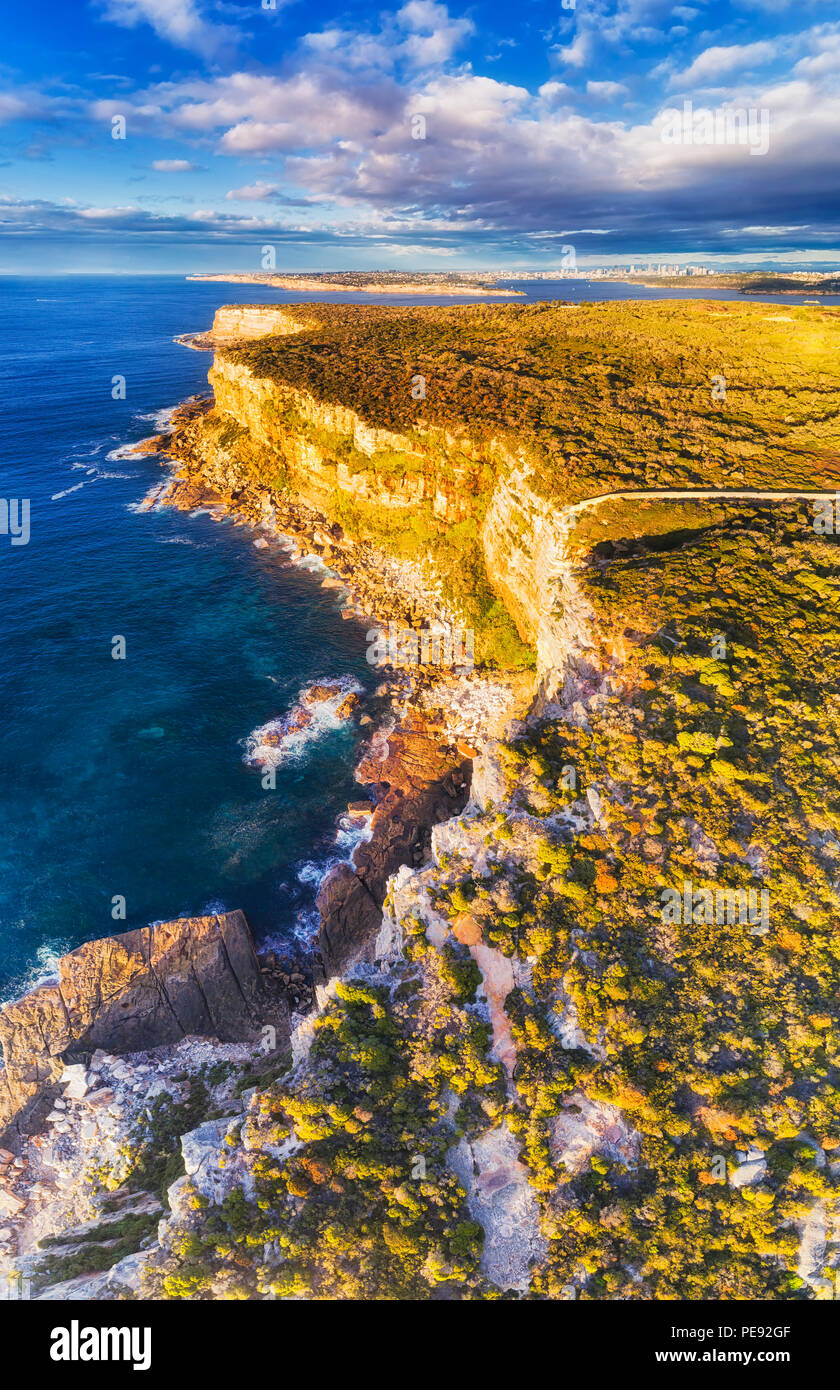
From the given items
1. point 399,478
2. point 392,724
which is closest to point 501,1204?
point 392,724

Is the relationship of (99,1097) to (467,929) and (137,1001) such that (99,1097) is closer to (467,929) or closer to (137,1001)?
(137,1001)

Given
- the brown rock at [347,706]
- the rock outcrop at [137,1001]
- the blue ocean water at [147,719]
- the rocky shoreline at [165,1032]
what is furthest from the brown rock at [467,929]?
the brown rock at [347,706]

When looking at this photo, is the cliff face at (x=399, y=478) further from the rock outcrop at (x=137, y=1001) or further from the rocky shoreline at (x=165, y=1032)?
the rock outcrop at (x=137, y=1001)

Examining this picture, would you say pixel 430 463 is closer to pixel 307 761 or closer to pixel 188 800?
pixel 307 761

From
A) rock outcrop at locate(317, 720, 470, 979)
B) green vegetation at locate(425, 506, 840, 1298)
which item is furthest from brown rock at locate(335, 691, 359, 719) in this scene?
green vegetation at locate(425, 506, 840, 1298)

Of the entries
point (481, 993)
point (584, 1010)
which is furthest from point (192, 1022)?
point (584, 1010)

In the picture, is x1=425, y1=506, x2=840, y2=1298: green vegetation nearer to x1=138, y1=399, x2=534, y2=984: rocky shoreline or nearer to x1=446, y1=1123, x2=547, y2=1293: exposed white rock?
x1=446, y1=1123, x2=547, y2=1293: exposed white rock
